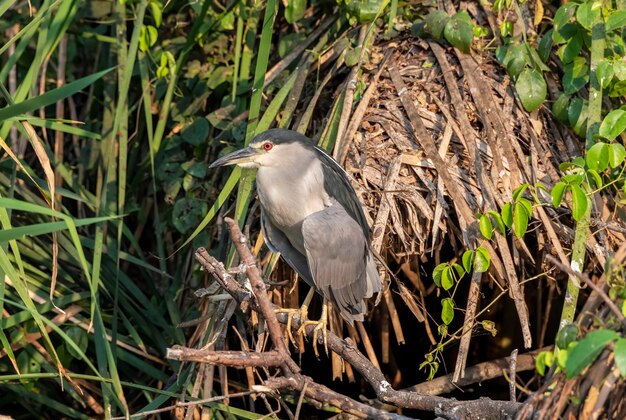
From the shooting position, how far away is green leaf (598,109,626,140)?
9.82 ft

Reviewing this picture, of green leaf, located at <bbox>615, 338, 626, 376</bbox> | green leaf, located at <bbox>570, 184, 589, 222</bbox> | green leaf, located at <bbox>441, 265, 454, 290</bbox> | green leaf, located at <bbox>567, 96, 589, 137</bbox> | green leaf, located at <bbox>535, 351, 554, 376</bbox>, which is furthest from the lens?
green leaf, located at <bbox>567, 96, 589, 137</bbox>

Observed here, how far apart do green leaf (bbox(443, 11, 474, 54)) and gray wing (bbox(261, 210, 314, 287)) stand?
1046 millimetres

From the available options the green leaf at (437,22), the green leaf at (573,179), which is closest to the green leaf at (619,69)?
the green leaf at (573,179)

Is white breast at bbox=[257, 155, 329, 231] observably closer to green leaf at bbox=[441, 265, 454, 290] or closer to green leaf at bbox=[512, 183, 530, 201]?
green leaf at bbox=[441, 265, 454, 290]

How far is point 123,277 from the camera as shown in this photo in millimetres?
3883

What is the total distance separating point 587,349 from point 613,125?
1409mm

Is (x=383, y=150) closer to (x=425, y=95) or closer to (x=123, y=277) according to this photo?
(x=425, y=95)

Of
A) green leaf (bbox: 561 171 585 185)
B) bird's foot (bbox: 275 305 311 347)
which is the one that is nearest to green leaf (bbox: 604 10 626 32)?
green leaf (bbox: 561 171 585 185)

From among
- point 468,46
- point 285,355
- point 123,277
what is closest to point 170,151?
point 123,277

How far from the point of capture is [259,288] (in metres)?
2.46

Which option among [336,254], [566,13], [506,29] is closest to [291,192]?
[336,254]

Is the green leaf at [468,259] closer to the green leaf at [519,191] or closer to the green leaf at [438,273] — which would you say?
the green leaf at [438,273]

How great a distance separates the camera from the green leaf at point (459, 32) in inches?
143

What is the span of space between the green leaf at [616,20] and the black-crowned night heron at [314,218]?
3.56ft
